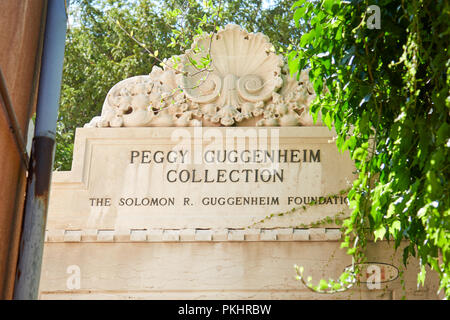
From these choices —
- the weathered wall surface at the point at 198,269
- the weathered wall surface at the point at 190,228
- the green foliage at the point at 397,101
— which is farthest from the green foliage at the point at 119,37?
the green foliage at the point at 397,101

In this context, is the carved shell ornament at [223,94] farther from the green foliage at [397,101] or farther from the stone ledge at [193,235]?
the green foliage at [397,101]

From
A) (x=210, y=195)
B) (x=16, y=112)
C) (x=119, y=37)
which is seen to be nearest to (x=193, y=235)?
(x=210, y=195)

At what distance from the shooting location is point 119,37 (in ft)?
49.4

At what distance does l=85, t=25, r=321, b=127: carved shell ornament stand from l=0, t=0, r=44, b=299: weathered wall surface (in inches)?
141

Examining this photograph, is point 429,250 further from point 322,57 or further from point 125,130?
point 125,130

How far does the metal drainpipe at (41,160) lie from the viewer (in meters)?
4.37

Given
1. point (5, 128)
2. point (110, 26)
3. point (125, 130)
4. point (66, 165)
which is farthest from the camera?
point (110, 26)

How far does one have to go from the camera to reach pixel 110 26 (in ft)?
51.0

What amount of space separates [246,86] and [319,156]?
130 cm

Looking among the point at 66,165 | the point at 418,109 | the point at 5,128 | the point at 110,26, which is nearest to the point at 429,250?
the point at 418,109

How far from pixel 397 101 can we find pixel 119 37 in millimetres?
10897

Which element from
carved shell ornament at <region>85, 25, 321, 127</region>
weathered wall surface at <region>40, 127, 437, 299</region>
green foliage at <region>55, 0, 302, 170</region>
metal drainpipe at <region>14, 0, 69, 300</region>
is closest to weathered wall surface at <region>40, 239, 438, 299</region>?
weathered wall surface at <region>40, 127, 437, 299</region>

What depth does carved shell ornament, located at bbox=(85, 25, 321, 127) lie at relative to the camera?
27.6 ft

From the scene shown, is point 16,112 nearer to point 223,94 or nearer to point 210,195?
point 210,195
